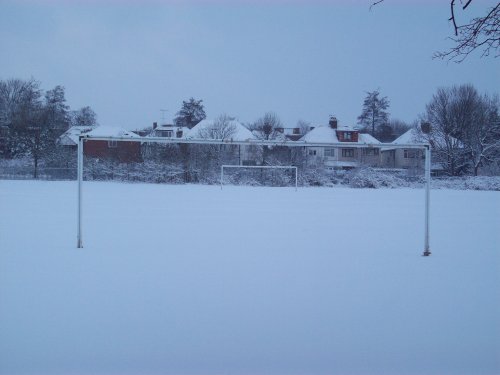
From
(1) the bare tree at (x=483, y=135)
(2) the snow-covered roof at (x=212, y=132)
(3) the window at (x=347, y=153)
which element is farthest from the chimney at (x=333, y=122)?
(1) the bare tree at (x=483, y=135)

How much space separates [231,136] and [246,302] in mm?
33110

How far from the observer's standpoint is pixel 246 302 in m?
4.73

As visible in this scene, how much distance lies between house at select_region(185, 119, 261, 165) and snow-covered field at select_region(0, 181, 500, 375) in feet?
56.3

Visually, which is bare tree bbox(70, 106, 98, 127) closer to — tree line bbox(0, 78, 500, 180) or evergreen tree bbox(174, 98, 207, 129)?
evergreen tree bbox(174, 98, 207, 129)

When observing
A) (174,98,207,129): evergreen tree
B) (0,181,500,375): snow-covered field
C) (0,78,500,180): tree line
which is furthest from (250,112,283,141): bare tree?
(0,181,500,375): snow-covered field

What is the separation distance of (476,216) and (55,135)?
2784 centimetres

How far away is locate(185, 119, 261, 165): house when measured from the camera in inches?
1169

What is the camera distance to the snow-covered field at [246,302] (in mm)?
3469

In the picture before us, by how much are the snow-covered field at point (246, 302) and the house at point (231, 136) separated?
17.2m

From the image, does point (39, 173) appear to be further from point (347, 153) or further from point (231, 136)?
point (347, 153)

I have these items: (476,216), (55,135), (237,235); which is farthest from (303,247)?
(55,135)

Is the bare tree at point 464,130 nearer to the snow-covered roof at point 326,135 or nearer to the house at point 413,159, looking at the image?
the house at point 413,159

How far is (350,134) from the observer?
45625 millimetres

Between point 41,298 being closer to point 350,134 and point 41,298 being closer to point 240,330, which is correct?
point 240,330
